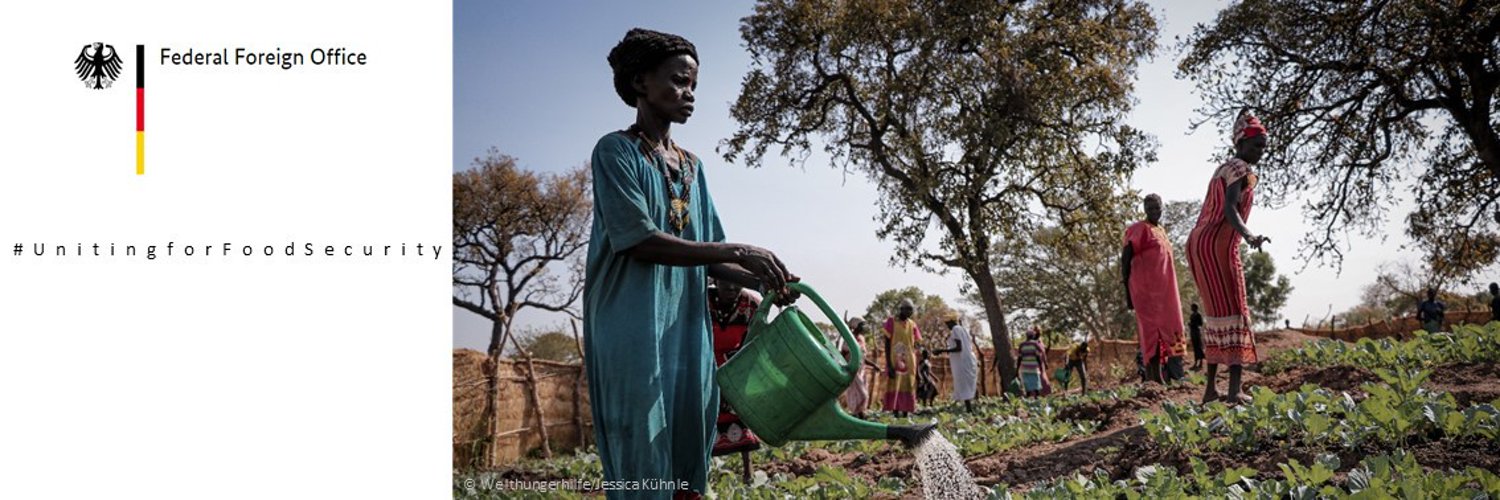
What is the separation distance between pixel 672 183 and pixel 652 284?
0.30 meters

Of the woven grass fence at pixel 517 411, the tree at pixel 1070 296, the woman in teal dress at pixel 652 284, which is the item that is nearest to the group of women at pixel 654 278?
the woman in teal dress at pixel 652 284

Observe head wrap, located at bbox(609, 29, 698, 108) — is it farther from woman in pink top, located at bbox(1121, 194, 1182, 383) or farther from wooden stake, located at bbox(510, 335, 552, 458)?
wooden stake, located at bbox(510, 335, 552, 458)

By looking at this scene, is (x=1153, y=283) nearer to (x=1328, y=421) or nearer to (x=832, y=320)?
(x=1328, y=421)

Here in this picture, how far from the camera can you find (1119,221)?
1627cm

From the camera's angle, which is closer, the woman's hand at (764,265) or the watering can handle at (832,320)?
the watering can handle at (832,320)

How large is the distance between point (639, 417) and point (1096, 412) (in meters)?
4.95

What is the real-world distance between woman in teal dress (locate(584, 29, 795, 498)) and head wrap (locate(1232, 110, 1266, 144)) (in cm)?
423

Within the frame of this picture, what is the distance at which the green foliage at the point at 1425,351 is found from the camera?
6.54m

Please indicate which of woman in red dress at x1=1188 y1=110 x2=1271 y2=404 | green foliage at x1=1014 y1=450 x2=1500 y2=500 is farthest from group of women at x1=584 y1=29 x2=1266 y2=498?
woman in red dress at x1=1188 y1=110 x2=1271 y2=404

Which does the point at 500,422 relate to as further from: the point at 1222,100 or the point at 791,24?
the point at 1222,100

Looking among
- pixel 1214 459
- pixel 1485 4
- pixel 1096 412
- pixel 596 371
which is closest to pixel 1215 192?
pixel 1096 412

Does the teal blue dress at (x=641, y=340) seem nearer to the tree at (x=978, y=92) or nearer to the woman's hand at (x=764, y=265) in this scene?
the woman's hand at (x=764, y=265)

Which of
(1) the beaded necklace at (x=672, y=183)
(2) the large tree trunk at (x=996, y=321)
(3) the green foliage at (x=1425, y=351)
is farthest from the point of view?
(2) the large tree trunk at (x=996, y=321)

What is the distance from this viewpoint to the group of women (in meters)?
2.21
